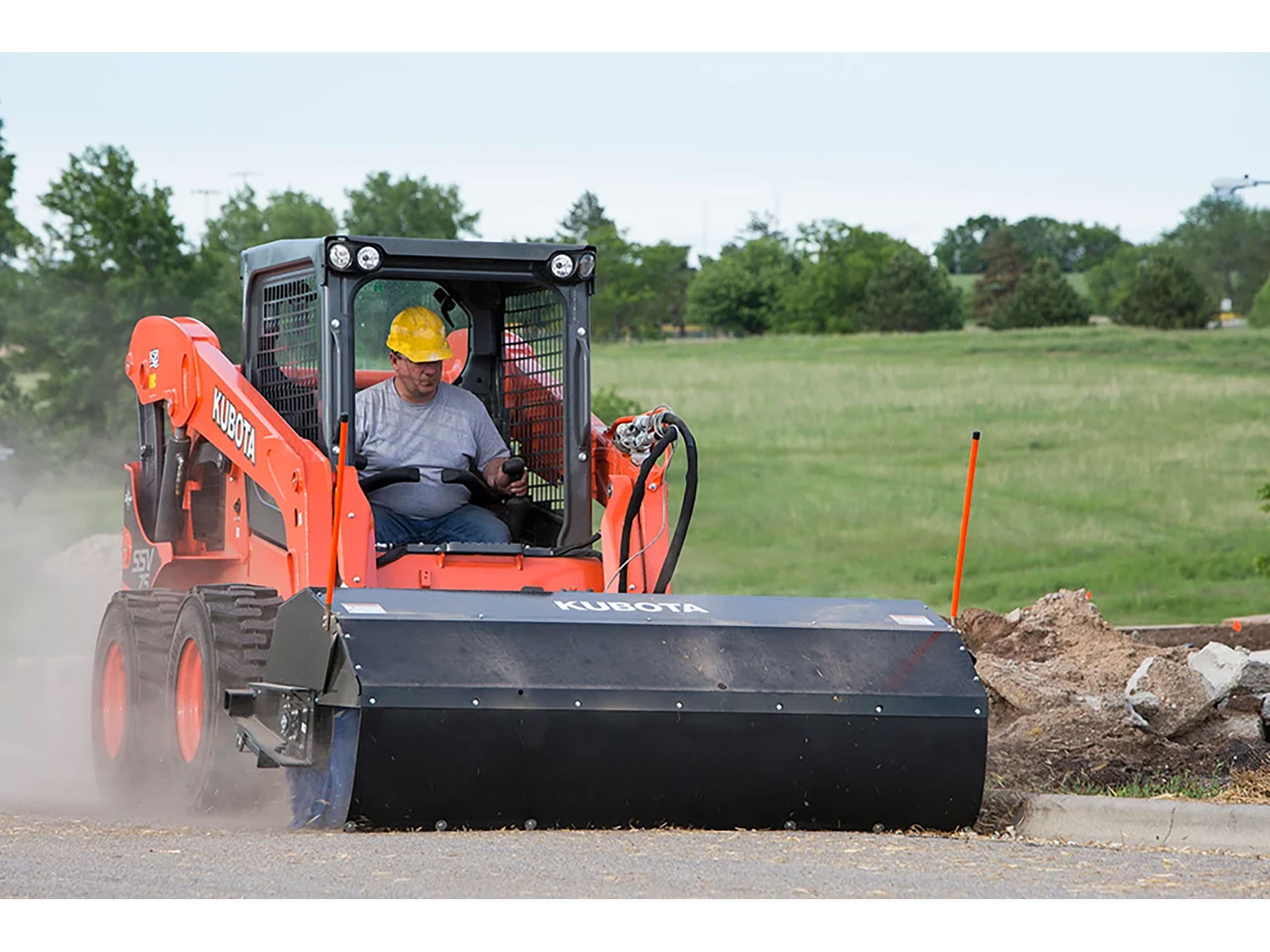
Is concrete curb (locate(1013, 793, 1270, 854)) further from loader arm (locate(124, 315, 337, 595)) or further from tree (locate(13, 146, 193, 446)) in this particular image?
tree (locate(13, 146, 193, 446))

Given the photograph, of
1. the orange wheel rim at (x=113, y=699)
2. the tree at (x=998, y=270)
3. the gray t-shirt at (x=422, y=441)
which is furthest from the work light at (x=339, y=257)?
the tree at (x=998, y=270)

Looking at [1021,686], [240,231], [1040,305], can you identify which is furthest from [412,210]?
[1040,305]

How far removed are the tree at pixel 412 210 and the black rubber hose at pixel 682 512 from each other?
952 inches

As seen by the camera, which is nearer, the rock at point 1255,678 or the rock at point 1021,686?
the rock at point 1021,686

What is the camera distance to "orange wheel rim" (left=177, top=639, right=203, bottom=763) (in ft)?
28.0

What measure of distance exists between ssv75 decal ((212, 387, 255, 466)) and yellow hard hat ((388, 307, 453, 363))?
79cm

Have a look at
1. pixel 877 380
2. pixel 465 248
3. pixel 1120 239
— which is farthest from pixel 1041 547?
pixel 1120 239

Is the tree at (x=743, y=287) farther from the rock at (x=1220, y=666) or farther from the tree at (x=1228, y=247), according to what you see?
the rock at (x=1220, y=666)

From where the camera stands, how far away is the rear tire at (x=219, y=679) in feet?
26.5

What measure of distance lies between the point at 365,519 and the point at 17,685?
592cm

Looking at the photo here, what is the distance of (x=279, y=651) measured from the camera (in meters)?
7.70

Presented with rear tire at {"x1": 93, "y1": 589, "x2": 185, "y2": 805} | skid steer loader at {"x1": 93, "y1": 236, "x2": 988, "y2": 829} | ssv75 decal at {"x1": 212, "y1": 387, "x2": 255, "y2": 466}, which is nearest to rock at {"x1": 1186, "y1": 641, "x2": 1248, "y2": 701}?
skid steer loader at {"x1": 93, "y1": 236, "x2": 988, "y2": 829}

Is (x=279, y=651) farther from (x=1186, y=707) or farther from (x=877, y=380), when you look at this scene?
(x=877, y=380)

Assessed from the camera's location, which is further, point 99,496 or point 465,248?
point 99,496
